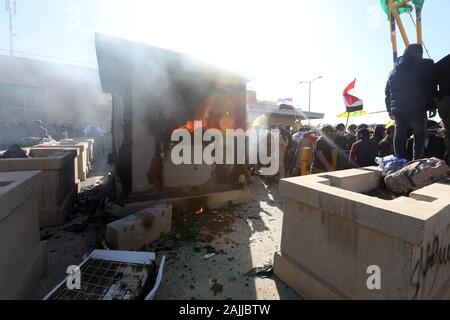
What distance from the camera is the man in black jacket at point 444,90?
3.68 m

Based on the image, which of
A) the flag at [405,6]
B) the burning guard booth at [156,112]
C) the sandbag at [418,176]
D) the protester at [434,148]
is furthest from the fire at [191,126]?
the flag at [405,6]

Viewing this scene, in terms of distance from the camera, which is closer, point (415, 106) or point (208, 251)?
point (208, 251)

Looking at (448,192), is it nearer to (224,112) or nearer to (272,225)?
(272,225)

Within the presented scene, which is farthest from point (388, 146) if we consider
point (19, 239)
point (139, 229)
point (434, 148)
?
point (19, 239)

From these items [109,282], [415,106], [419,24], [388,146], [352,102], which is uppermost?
[419,24]

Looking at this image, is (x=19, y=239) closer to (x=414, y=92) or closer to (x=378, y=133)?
(x=414, y=92)

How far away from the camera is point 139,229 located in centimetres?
389

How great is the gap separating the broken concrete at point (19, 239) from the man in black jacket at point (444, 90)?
5415mm

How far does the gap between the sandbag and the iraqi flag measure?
9331 mm

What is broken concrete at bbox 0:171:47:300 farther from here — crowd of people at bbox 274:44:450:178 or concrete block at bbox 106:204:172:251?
crowd of people at bbox 274:44:450:178

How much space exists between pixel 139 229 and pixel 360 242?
302cm

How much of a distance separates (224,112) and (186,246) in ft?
10.8

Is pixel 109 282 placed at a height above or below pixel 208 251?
above

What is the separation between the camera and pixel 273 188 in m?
7.98
